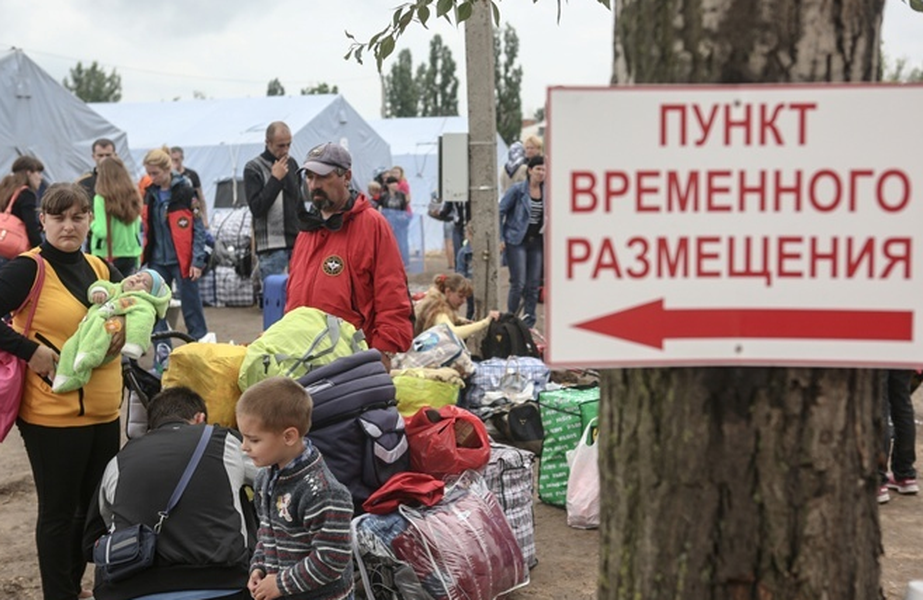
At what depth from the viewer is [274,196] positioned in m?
8.27

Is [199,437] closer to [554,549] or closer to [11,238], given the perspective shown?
[554,549]

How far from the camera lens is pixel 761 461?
72.7 inches

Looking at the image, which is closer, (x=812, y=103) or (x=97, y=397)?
(x=812, y=103)

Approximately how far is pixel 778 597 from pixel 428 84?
7157cm

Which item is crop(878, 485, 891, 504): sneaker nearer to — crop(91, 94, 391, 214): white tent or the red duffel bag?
the red duffel bag

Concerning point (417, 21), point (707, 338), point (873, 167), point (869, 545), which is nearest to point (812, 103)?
Answer: point (873, 167)

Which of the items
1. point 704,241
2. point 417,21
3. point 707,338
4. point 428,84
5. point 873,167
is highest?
point 428,84

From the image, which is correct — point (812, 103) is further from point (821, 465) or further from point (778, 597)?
point (778, 597)

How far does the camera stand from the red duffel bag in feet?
16.7

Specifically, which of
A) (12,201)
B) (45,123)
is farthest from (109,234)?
(45,123)

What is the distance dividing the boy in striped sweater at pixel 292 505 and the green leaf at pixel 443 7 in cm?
146

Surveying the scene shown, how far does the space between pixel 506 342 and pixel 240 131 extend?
1538cm

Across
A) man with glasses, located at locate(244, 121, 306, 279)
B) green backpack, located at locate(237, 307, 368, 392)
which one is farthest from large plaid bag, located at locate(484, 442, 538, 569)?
man with glasses, located at locate(244, 121, 306, 279)

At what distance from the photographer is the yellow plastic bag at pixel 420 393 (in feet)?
21.6
